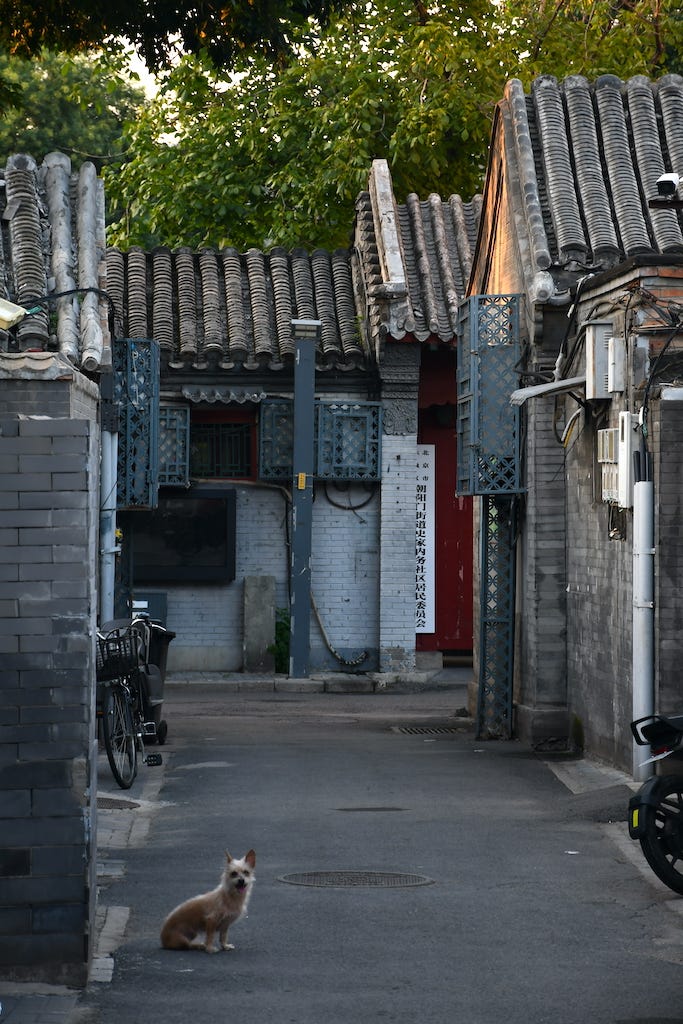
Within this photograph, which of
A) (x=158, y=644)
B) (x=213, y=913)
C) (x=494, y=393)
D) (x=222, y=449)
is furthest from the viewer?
(x=222, y=449)

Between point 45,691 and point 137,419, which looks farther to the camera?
point 137,419

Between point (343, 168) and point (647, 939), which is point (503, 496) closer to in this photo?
point (647, 939)

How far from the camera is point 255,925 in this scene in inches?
352

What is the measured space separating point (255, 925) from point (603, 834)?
3.78 m

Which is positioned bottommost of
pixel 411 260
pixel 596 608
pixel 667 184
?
pixel 596 608

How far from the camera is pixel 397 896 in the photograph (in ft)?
32.0

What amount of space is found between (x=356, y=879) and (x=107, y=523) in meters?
9.04

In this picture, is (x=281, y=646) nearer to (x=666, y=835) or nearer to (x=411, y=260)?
(x=411, y=260)

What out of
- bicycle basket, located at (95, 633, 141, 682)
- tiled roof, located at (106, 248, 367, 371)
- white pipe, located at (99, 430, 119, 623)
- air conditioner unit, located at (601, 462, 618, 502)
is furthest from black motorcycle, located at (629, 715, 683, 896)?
tiled roof, located at (106, 248, 367, 371)

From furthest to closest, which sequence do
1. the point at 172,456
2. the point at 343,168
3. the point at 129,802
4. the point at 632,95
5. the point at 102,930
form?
the point at 343,168 → the point at 172,456 → the point at 632,95 → the point at 129,802 → the point at 102,930

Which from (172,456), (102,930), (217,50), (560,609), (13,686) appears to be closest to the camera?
(13,686)

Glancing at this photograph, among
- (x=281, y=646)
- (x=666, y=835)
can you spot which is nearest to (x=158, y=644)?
(x=281, y=646)

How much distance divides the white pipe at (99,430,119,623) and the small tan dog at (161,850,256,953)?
957cm

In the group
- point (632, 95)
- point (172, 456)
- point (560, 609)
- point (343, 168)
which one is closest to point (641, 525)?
point (560, 609)
